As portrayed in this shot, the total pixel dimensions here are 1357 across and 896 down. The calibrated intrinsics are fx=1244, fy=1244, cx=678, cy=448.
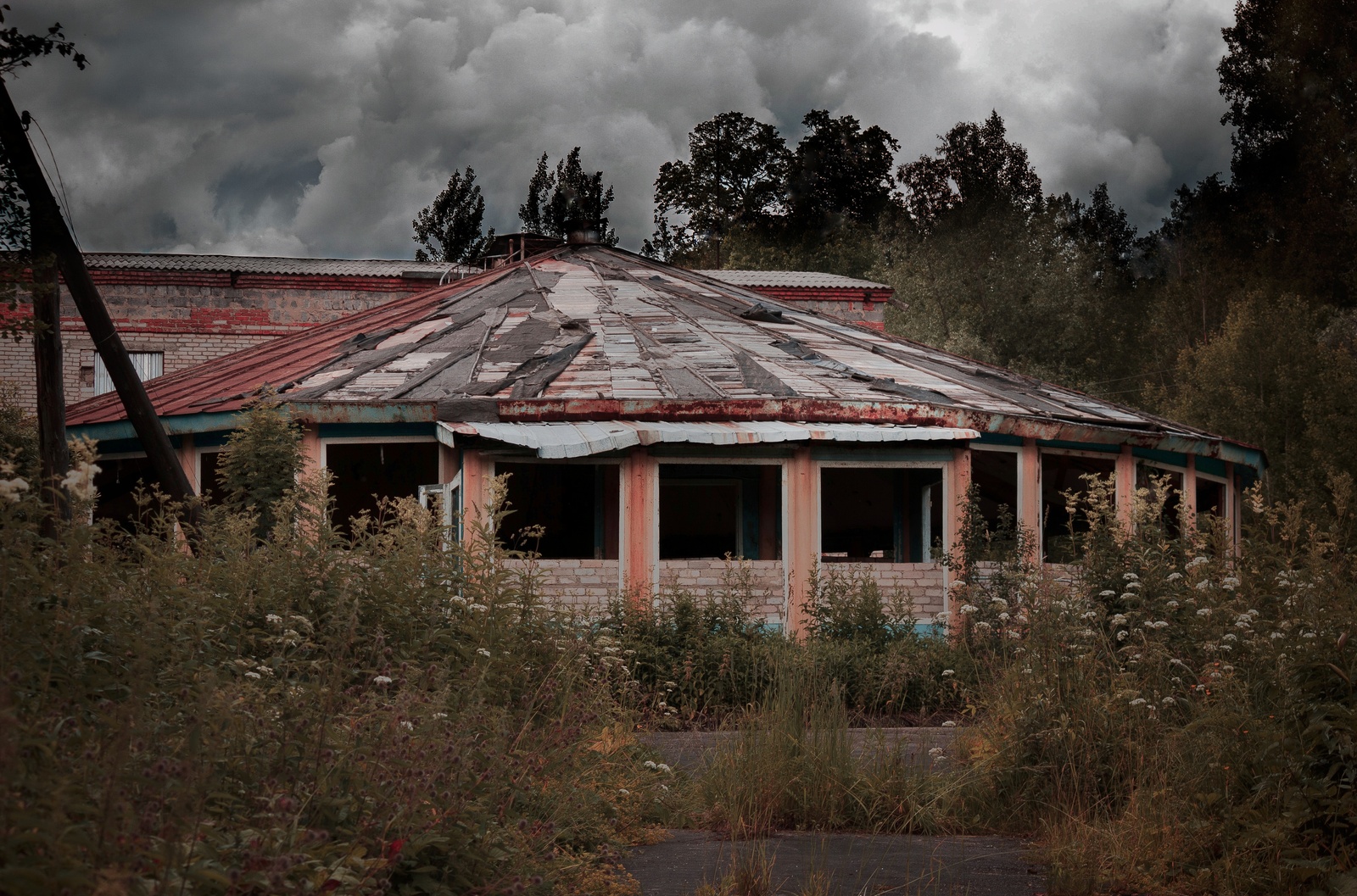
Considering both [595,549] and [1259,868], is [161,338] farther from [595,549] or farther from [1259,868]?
→ [1259,868]

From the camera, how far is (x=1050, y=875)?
198 inches

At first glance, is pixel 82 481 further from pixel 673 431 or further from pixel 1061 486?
pixel 1061 486

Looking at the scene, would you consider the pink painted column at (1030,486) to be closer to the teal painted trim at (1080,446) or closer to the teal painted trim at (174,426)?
the teal painted trim at (1080,446)

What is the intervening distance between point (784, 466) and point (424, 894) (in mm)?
8362

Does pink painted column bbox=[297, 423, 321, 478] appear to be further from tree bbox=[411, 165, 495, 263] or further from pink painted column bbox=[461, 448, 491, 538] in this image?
tree bbox=[411, 165, 495, 263]

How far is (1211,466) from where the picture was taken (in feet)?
51.8

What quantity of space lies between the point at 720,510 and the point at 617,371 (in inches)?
138

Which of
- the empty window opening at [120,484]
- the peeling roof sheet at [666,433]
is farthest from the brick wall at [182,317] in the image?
the peeling roof sheet at [666,433]

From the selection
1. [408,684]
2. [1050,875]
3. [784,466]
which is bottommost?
[1050,875]

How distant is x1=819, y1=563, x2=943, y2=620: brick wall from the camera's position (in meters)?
11.6

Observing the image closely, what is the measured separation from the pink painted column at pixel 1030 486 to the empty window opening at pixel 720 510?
2.58m

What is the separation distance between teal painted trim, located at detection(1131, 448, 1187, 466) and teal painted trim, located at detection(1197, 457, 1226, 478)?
0.84 metres

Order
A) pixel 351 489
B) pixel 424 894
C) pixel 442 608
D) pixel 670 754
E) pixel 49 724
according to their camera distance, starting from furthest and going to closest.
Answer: pixel 351 489 < pixel 670 754 < pixel 442 608 < pixel 424 894 < pixel 49 724

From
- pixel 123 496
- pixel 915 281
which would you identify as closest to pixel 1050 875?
pixel 123 496
